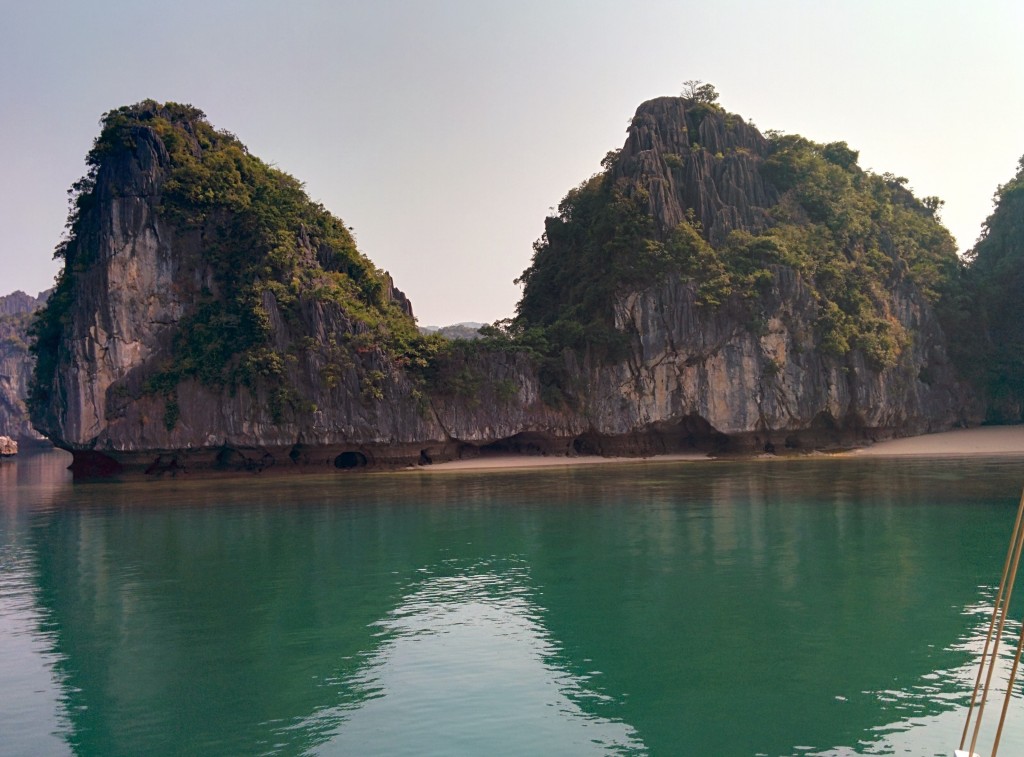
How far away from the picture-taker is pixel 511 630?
460 inches

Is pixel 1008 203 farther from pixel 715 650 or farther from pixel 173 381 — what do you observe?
pixel 715 650

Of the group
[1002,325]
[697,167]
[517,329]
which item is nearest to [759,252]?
[697,167]

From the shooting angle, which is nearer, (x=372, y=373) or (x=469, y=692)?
(x=469, y=692)

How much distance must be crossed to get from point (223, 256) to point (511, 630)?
1477 inches

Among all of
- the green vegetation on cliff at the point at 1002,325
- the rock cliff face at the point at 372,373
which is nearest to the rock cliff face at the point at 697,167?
the rock cliff face at the point at 372,373

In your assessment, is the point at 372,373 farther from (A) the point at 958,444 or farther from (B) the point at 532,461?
(A) the point at 958,444

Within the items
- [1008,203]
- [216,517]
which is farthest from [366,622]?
[1008,203]

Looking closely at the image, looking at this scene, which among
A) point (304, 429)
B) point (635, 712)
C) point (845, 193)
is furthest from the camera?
point (845, 193)

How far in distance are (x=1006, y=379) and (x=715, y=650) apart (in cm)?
5140

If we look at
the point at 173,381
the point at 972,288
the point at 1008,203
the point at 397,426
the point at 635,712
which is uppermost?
the point at 1008,203

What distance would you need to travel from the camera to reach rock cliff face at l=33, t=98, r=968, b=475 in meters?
41.4

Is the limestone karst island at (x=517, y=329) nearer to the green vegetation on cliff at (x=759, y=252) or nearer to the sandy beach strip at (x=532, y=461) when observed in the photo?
the green vegetation on cliff at (x=759, y=252)

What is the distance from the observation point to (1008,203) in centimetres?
5669

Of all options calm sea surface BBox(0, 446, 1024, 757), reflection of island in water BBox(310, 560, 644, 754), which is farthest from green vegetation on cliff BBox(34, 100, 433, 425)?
reflection of island in water BBox(310, 560, 644, 754)
